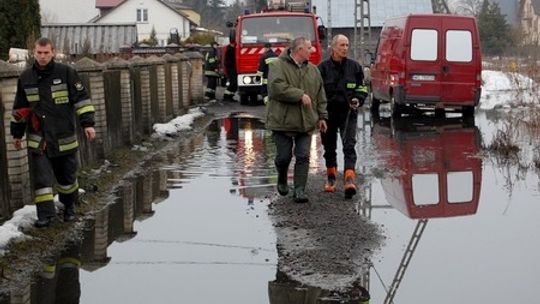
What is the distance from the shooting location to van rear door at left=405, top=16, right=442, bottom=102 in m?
18.1

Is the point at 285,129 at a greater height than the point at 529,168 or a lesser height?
greater

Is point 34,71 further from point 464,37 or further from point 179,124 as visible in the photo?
point 464,37

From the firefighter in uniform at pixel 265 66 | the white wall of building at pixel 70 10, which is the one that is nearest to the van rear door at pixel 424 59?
the firefighter in uniform at pixel 265 66

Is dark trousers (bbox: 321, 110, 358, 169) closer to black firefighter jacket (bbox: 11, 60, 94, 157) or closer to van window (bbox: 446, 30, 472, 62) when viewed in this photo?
black firefighter jacket (bbox: 11, 60, 94, 157)

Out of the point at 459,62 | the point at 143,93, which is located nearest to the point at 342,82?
the point at 143,93

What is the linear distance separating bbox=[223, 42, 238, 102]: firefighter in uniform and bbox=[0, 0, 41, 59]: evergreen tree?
19.4ft

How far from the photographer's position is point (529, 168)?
37.0 feet

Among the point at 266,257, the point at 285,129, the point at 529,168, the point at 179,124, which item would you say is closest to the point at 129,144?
the point at 179,124

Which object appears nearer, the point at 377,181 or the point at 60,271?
the point at 60,271

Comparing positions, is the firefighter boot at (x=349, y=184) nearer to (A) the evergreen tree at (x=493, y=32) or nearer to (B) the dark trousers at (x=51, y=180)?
(B) the dark trousers at (x=51, y=180)

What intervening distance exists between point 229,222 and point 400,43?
438 inches

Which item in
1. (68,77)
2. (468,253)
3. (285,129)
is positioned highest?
(68,77)

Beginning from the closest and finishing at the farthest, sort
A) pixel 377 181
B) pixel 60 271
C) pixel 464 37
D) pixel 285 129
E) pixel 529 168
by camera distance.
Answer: pixel 60 271 → pixel 285 129 → pixel 377 181 → pixel 529 168 → pixel 464 37

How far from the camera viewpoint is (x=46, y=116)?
7.71 meters
